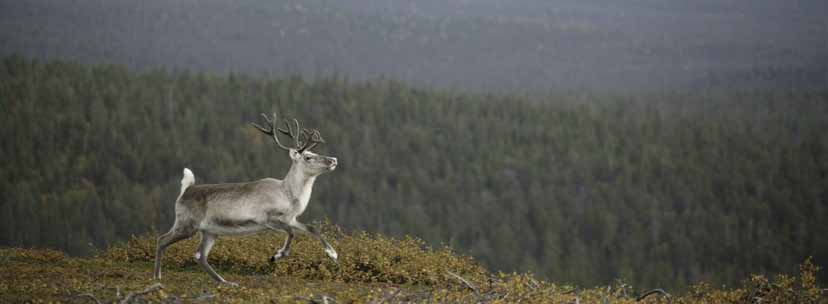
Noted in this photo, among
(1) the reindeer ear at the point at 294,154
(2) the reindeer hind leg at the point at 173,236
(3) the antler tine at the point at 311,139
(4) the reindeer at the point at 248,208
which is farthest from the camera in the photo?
(3) the antler tine at the point at 311,139

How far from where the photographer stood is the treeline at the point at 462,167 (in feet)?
354

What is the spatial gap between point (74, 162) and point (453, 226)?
43.9 meters

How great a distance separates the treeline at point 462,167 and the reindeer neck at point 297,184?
76.6 m

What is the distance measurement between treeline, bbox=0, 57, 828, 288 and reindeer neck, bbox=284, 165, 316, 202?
251ft

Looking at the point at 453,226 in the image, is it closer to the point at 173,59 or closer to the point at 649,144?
the point at 649,144

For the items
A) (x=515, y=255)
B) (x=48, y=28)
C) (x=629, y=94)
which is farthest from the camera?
(x=48, y=28)

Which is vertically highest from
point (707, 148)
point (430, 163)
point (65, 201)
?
point (707, 148)

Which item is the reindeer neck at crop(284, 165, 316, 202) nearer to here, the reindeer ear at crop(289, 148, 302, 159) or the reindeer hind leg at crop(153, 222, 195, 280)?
the reindeer ear at crop(289, 148, 302, 159)

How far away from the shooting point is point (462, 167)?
448ft

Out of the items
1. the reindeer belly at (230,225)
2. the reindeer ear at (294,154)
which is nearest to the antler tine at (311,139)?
the reindeer ear at (294,154)

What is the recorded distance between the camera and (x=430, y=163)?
451ft

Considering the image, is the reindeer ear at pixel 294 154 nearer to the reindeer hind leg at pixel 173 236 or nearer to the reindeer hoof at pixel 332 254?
the reindeer hoof at pixel 332 254

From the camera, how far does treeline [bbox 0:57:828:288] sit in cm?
10794

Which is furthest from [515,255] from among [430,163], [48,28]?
[48,28]
